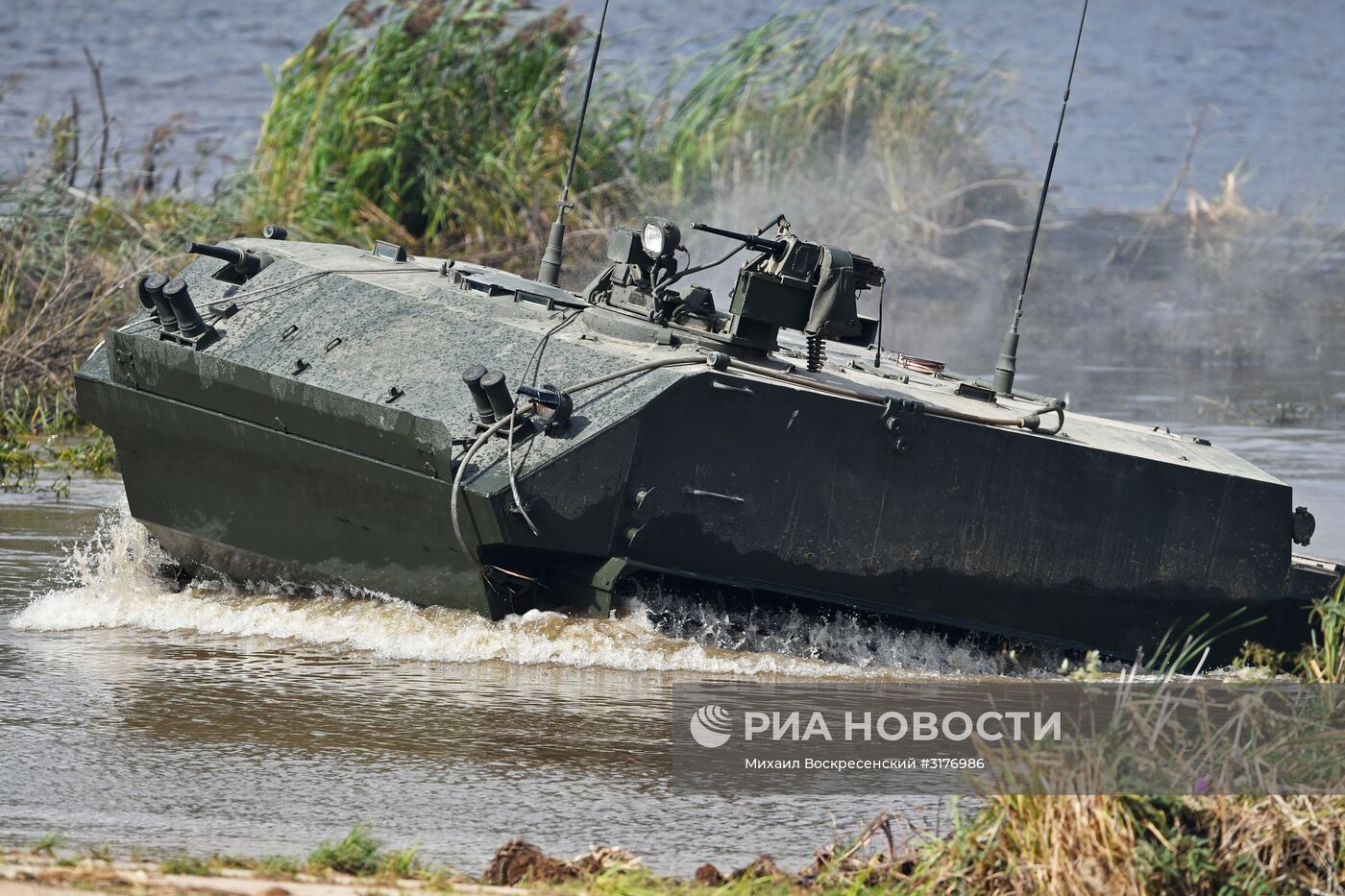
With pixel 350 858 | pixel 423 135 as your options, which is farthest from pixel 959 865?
pixel 423 135

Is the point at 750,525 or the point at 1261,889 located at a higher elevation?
the point at 750,525

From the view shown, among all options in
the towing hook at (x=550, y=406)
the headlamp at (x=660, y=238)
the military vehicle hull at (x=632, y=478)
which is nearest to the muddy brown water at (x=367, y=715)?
the military vehicle hull at (x=632, y=478)

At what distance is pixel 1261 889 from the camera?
527 centimetres

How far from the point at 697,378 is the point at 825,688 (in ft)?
4.06

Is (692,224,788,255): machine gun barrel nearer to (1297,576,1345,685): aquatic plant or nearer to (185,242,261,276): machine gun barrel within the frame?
(185,242,261,276): machine gun barrel

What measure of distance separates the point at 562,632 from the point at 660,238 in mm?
1616

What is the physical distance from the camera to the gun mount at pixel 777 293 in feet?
28.2

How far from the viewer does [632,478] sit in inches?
316

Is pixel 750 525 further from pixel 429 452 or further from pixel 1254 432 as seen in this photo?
pixel 1254 432

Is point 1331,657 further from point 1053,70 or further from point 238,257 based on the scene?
point 1053,70

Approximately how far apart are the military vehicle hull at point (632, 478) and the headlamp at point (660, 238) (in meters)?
0.31

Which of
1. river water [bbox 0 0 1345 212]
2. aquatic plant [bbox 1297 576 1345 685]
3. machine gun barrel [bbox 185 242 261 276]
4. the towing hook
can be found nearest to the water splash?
the towing hook

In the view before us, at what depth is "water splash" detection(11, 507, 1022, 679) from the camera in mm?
8453

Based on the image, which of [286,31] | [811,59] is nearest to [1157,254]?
[811,59]
